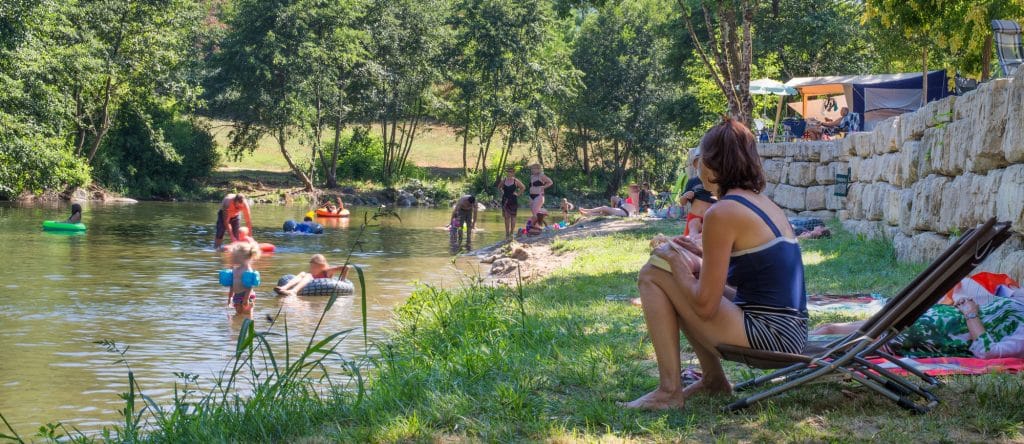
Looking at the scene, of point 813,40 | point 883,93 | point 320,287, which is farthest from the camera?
point 813,40

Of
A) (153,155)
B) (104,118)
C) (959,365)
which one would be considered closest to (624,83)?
(153,155)

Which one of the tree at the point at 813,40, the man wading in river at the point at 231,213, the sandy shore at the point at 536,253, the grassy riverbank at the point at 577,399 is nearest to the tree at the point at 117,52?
the man wading in river at the point at 231,213

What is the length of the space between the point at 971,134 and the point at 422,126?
46.5 meters

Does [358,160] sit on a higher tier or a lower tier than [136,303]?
higher

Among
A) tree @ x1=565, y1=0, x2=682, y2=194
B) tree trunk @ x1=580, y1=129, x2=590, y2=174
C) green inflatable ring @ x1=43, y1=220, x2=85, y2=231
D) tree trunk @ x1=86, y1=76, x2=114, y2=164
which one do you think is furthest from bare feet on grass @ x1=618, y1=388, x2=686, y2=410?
tree trunk @ x1=580, y1=129, x2=590, y2=174

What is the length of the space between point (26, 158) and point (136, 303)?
62.9 feet

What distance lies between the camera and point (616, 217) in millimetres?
25406

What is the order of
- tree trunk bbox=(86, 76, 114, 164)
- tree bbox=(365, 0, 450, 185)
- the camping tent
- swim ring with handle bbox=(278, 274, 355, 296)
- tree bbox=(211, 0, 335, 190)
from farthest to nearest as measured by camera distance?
tree bbox=(365, 0, 450, 185) → tree bbox=(211, 0, 335, 190) → tree trunk bbox=(86, 76, 114, 164) → the camping tent → swim ring with handle bbox=(278, 274, 355, 296)

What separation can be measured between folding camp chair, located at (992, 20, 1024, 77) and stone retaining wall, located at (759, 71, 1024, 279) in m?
1.30

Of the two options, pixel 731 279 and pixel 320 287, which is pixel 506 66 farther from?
pixel 731 279

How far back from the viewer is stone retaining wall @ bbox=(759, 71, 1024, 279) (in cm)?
781

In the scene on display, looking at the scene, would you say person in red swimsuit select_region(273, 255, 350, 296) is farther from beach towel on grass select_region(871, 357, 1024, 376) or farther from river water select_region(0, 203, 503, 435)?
beach towel on grass select_region(871, 357, 1024, 376)

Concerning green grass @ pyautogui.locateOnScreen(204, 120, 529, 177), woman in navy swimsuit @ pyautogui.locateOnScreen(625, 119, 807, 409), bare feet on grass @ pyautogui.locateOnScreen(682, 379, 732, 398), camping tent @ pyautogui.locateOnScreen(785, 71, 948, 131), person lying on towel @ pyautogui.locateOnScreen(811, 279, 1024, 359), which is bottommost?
bare feet on grass @ pyautogui.locateOnScreen(682, 379, 732, 398)

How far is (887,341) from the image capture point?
416 cm
